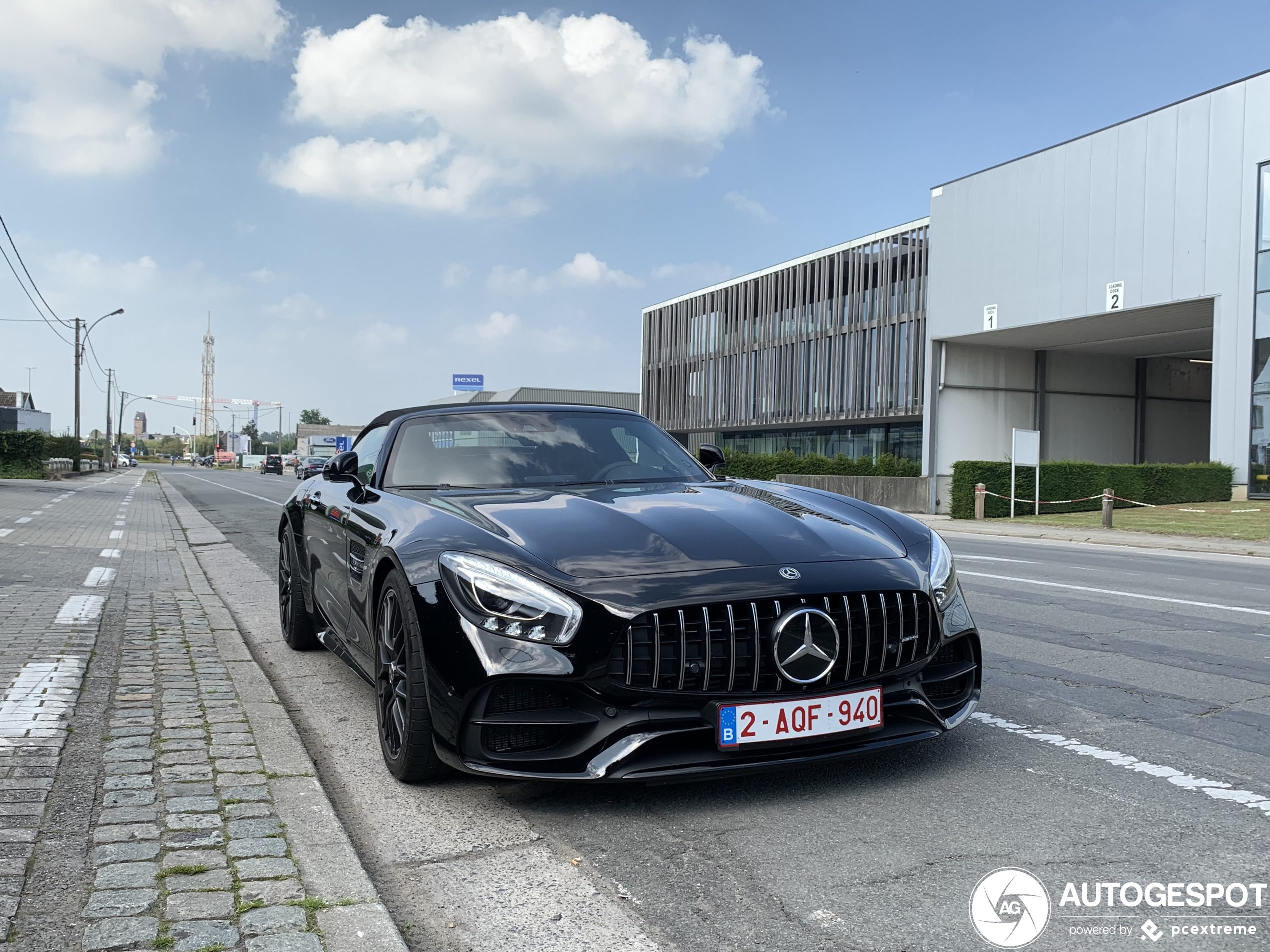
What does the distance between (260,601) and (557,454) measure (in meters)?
4.71

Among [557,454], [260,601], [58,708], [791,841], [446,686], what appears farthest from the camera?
[260,601]

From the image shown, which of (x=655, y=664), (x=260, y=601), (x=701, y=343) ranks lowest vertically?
(x=260, y=601)

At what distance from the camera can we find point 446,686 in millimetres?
3238

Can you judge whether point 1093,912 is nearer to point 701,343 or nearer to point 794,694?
point 794,694

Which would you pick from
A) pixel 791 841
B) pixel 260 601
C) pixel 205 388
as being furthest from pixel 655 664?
pixel 205 388

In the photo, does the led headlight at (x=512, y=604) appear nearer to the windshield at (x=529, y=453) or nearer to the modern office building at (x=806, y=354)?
the windshield at (x=529, y=453)

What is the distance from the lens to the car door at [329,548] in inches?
188

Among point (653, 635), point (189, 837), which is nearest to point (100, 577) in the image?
point (189, 837)

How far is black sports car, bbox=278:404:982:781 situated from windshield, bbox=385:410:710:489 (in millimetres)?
418

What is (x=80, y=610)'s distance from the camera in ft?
23.8

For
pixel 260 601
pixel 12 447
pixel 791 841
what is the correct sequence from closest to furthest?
1. pixel 791 841
2. pixel 260 601
3. pixel 12 447

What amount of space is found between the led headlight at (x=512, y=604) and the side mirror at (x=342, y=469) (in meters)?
1.85

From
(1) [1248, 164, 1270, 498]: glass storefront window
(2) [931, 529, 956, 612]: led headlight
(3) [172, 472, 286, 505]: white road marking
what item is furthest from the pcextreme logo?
(1) [1248, 164, 1270, 498]: glass storefront window

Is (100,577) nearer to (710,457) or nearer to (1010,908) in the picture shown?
(710,457)
